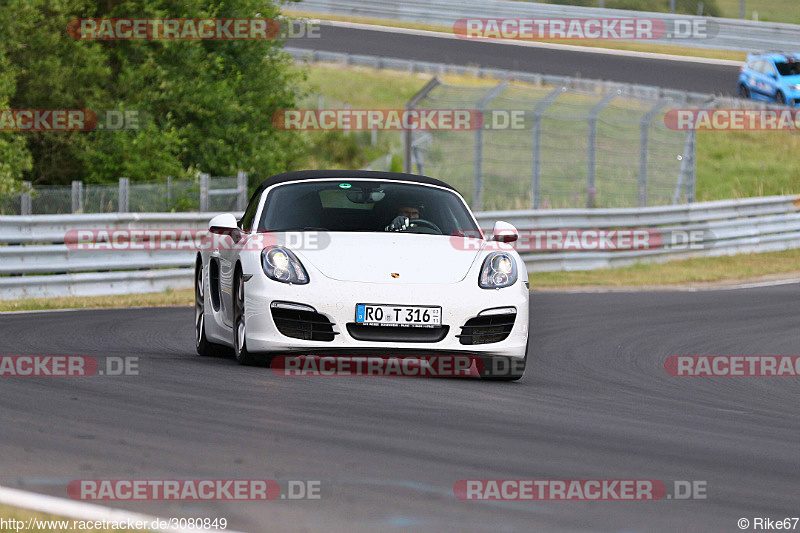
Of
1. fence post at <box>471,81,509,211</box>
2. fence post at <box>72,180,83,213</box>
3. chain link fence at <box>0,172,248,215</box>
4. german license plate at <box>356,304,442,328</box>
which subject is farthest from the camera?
fence post at <box>471,81,509,211</box>

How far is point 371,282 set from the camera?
8352mm

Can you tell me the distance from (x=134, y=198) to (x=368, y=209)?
1045 centimetres

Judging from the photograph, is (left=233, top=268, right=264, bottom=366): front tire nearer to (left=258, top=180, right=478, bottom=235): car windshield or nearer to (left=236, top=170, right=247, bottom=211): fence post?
(left=258, top=180, right=478, bottom=235): car windshield

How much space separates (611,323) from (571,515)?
30.3ft

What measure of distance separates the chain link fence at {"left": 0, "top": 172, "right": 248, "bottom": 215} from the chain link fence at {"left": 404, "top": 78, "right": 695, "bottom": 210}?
330 centimetres

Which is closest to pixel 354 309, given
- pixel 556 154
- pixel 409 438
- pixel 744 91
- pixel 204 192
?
pixel 409 438

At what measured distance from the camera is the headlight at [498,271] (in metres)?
8.67

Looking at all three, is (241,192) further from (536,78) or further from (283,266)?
(536,78)

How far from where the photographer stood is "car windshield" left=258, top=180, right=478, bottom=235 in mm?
9273

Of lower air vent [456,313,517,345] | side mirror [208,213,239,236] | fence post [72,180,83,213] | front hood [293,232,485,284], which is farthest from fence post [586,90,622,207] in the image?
lower air vent [456,313,517,345]

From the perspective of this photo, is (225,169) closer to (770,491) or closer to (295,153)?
(295,153)

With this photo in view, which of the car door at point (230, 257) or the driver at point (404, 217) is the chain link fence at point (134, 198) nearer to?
the car door at point (230, 257)

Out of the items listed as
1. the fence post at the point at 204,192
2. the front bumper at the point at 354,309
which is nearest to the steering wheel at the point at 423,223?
the front bumper at the point at 354,309

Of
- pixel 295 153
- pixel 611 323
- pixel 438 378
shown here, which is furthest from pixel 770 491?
pixel 295 153
